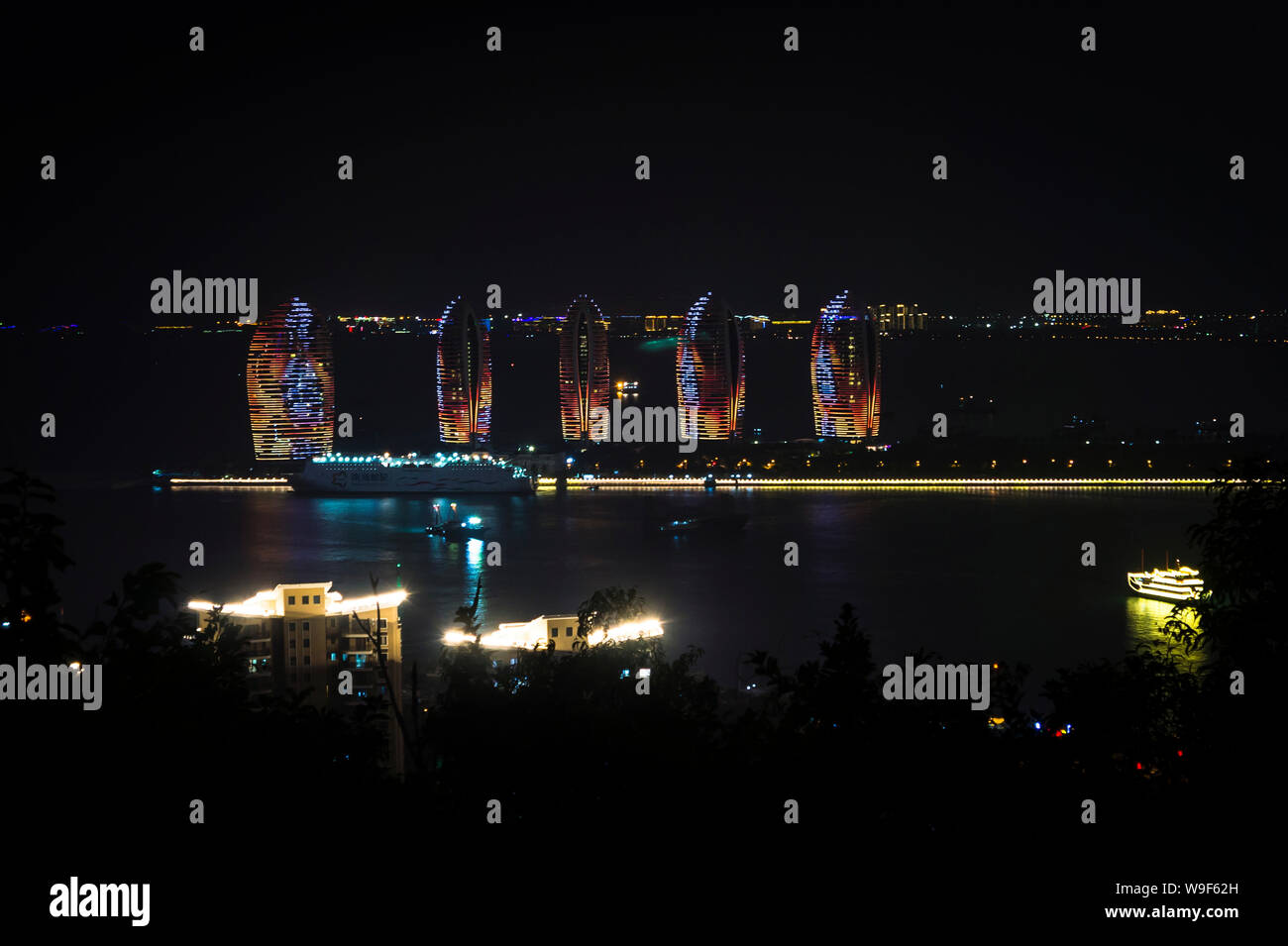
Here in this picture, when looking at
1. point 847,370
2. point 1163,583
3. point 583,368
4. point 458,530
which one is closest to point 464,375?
point 583,368

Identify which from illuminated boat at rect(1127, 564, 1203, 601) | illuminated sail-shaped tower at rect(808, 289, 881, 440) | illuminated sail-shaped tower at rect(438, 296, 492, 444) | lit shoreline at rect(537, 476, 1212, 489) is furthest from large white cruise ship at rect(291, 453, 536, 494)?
illuminated boat at rect(1127, 564, 1203, 601)

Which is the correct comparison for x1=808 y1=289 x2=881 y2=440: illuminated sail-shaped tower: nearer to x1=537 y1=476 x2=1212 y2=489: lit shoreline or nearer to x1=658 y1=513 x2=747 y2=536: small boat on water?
x1=537 y1=476 x2=1212 y2=489: lit shoreline

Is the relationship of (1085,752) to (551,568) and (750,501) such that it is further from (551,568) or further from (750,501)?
(750,501)

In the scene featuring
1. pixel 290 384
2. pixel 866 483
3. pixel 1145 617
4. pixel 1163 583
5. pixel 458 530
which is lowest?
pixel 1145 617

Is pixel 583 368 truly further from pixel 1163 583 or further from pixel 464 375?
pixel 1163 583
